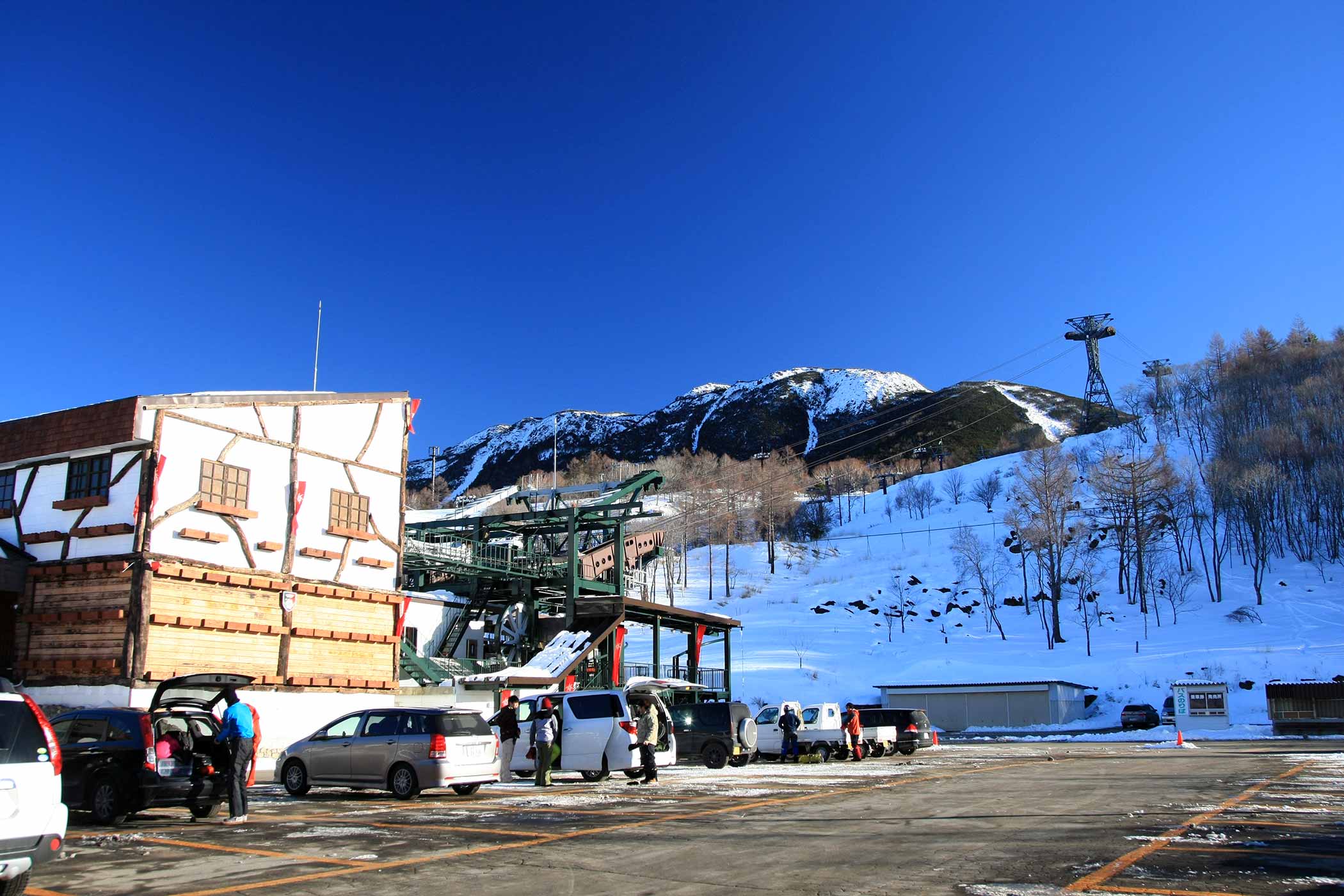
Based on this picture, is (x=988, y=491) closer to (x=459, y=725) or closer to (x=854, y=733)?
(x=854, y=733)

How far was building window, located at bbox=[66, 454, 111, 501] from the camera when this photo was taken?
811 inches

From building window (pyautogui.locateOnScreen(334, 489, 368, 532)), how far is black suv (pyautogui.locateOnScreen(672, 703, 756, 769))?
9.70m

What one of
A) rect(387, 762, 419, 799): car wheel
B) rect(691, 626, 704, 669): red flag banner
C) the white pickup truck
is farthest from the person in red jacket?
rect(387, 762, 419, 799): car wheel

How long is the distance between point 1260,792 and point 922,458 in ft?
453

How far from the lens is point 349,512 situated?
25.0m

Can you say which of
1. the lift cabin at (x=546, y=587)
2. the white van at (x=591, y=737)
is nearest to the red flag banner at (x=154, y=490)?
the white van at (x=591, y=737)

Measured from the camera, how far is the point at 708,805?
13359 millimetres

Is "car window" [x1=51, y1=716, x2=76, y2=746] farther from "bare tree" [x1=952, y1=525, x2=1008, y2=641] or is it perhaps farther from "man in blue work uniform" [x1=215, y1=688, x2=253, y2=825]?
"bare tree" [x1=952, y1=525, x2=1008, y2=641]

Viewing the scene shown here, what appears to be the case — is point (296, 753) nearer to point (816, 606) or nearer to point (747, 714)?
point (747, 714)

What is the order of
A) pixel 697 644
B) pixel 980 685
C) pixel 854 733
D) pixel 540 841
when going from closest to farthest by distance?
1. pixel 540 841
2. pixel 854 733
3. pixel 697 644
4. pixel 980 685

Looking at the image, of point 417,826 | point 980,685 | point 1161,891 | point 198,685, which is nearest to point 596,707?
point 198,685

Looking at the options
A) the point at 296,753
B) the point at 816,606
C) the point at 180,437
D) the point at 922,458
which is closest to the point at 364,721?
the point at 296,753

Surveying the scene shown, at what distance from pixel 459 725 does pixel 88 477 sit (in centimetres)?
1179

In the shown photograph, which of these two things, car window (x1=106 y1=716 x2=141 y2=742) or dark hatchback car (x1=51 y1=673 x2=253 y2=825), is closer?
dark hatchback car (x1=51 y1=673 x2=253 y2=825)
